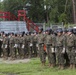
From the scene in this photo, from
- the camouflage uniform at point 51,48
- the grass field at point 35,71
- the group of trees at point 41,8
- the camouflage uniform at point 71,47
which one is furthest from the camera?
the group of trees at point 41,8

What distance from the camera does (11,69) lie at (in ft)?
51.1

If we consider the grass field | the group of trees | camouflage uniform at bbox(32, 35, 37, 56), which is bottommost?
the grass field

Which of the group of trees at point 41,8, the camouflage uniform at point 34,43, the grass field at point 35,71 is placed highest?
the group of trees at point 41,8

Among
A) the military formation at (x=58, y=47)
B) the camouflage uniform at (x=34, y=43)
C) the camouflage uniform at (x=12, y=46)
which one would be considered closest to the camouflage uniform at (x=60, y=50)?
the military formation at (x=58, y=47)

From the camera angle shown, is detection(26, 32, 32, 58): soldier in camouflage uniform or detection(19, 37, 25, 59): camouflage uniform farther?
detection(26, 32, 32, 58): soldier in camouflage uniform

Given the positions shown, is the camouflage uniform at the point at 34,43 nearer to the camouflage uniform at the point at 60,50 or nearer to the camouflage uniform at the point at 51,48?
the camouflage uniform at the point at 51,48

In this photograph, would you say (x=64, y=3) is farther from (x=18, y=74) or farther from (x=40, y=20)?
(x=18, y=74)

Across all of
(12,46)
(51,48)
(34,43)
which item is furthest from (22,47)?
(51,48)

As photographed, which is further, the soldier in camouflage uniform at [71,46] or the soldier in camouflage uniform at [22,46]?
the soldier in camouflage uniform at [22,46]

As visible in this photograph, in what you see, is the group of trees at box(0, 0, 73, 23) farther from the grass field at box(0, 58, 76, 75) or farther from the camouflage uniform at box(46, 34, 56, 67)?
the grass field at box(0, 58, 76, 75)

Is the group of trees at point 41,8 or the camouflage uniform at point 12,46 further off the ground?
the group of trees at point 41,8

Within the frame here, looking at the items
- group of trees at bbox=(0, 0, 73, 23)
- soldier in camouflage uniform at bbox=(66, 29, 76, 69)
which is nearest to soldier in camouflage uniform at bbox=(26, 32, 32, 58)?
soldier in camouflage uniform at bbox=(66, 29, 76, 69)

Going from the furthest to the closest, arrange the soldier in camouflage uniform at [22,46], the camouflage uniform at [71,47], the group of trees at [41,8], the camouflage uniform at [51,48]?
1. the group of trees at [41,8]
2. the soldier in camouflage uniform at [22,46]
3. the camouflage uniform at [51,48]
4. the camouflage uniform at [71,47]

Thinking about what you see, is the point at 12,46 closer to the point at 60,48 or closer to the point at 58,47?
the point at 58,47
